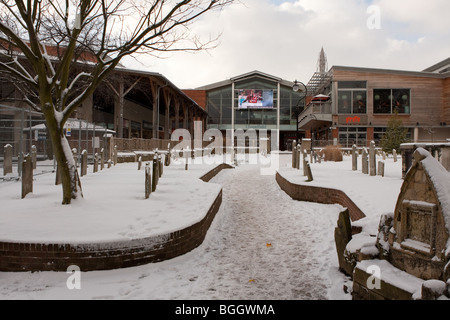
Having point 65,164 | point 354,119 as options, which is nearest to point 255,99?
point 354,119

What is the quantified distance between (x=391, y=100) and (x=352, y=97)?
157 inches

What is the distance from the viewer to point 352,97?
35.3 metres

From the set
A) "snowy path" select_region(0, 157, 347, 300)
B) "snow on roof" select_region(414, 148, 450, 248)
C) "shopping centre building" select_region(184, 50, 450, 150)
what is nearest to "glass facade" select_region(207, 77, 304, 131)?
"shopping centre building" select_region(184, 50, 450, 150)

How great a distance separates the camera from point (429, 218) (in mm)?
3514

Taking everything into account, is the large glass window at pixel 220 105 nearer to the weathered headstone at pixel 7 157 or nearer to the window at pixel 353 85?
the window at pixel 353 85

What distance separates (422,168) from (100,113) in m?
33.9

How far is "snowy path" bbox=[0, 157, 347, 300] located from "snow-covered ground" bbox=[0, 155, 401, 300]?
0.4 inches

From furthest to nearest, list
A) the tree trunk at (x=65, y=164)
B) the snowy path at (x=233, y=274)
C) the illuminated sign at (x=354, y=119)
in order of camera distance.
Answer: the illuminated sign at (x=354, y=119)
the tree trunk at (x=65, y=164)
the snowy path at (x=233, y=274)

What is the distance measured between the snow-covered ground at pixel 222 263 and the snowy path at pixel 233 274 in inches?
0.4

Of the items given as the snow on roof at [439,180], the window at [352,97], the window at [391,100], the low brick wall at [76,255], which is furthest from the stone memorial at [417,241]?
the window at [391,100]

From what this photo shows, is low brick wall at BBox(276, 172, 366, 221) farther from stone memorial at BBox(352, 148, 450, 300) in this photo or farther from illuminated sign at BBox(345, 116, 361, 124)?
illuminated sign at BBox(345, 116, 361, 124)

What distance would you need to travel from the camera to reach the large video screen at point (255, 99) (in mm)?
49625
